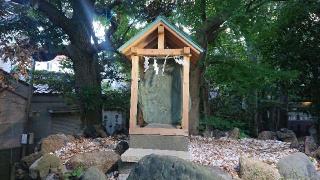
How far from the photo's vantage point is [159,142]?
25.6ft

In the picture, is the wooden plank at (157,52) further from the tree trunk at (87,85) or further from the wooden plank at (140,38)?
the tree trunk at (87,85)

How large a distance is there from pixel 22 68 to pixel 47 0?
250 inches

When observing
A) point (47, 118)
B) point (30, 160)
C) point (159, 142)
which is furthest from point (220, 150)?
point (47, 118)

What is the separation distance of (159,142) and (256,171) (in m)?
2.14

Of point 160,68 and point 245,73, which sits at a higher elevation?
point 245,73

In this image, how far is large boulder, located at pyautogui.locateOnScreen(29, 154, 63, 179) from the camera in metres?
7.82

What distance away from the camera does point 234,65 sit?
1304cm

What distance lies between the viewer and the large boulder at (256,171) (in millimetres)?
6902

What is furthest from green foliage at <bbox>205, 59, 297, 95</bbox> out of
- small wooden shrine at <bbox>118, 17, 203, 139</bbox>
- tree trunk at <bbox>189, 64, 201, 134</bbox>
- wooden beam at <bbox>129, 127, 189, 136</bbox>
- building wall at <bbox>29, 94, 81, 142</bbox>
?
building wall at <bbox>29, 94, 81, 142</bbox>

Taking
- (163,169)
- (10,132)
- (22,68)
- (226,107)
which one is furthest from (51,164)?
(226,107)

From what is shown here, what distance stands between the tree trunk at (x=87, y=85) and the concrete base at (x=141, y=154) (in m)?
5.03

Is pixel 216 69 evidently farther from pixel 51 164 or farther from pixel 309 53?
pixel 51 164

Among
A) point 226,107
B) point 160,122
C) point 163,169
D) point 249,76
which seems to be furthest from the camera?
point 226,107

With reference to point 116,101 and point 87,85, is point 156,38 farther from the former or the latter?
point 116,101
